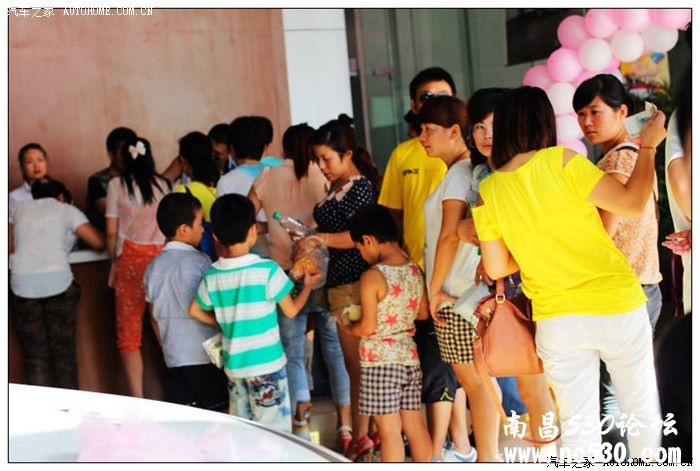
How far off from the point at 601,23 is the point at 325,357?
2532mm

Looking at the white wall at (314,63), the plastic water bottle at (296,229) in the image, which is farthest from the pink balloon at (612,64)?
the plastic water bottle at (296,229)

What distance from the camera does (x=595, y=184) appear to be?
306 centimetres

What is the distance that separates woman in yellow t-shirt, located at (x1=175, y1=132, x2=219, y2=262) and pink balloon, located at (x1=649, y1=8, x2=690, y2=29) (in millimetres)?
2469

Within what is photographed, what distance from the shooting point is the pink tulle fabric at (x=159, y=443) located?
7.36ft

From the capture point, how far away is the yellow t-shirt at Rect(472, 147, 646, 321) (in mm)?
3113

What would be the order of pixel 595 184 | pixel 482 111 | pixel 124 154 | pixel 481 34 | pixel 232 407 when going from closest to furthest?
pixel 595 184, pixel 482 111, pixel 232 407, pixel 124 154, pixel 481 34

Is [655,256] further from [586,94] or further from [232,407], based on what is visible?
[232,407]

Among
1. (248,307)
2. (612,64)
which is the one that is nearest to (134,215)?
(248,307)

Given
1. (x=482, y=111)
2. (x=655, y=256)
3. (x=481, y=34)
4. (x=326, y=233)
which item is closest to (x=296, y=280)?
(x=326, y=233)

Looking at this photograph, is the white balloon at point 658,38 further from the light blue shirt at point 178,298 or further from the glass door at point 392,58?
the light blue shirt at point 178,298

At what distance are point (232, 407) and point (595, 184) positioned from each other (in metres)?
1.84

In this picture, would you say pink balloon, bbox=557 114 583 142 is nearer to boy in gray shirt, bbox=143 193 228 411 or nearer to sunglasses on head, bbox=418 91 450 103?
sunglasses on head, bbox=418 91 450 103

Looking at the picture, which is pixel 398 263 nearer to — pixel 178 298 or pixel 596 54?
pixel 178 298

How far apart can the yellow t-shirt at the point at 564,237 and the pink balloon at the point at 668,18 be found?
277cm
